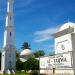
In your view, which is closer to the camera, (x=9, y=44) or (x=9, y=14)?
(x=9, y=44)

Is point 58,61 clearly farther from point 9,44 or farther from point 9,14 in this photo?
point 9,14

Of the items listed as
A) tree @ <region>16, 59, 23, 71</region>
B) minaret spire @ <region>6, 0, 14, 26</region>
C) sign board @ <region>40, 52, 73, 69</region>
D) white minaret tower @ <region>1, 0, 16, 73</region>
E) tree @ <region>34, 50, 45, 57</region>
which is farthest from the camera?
tree @ <region>34, 50, 45, 57</region>

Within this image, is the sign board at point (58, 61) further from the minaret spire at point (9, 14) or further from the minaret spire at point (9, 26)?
Answer: the minaret spire at point (9, 14)

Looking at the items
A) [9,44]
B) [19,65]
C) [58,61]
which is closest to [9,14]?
[9,44]

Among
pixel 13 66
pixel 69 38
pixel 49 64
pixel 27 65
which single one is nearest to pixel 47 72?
pixel 49 64

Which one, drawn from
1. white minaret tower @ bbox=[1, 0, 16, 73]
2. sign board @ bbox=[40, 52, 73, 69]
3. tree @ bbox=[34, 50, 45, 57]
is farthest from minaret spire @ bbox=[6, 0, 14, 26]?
sign board @ bbox=[40, 52, 73, 69]

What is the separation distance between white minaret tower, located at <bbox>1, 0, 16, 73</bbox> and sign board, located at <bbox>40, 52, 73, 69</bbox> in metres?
26.6

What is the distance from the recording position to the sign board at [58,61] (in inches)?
1116

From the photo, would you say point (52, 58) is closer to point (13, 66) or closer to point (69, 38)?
point (69, 38)

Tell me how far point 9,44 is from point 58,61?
109 feet

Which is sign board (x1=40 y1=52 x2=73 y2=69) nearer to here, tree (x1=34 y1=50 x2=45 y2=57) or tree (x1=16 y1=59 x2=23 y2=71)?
tree (x1=16 y1=59 x2=23 y2=71)

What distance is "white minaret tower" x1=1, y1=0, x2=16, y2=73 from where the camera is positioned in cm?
6188

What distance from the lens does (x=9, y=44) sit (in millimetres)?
62375

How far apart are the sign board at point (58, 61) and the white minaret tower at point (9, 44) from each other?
87.3 feet
